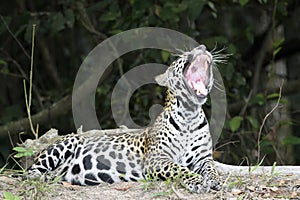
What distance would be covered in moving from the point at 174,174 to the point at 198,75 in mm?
826

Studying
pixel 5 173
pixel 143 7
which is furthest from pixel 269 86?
pixel 5 173

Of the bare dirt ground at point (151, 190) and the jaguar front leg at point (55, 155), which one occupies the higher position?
the jaguar front leg at point (55, 155)

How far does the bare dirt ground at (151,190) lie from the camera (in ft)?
17.6

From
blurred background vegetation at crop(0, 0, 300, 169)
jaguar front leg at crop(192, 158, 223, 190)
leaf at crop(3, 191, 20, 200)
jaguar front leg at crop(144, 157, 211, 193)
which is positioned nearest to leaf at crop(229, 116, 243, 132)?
blurred background vegetation at crop(0, 0, 300, 169)

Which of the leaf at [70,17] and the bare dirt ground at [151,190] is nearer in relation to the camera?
the bare dirt ground at [151,190]

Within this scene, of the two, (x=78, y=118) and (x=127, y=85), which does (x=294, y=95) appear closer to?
(x=127, y=85)

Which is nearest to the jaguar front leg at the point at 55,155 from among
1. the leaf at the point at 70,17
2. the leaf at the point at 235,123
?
the leaf at the point at 70,17

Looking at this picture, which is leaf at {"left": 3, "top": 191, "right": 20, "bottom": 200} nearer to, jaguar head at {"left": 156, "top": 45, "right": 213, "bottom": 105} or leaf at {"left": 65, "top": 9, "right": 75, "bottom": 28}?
jaguar head at {"left": 156, "top": 45, "right": 213, "bottom": 105}

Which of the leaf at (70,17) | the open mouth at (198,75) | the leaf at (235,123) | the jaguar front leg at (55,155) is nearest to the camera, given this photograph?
the open mouth at (198,75)

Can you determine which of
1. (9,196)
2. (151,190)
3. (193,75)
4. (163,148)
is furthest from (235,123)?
(9,196)

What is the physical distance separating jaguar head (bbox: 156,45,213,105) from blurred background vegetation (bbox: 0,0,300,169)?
187cm

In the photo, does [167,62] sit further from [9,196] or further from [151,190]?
[9,196]

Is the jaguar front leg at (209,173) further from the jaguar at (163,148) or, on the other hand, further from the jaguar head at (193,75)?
the jaguar head at (193,75)

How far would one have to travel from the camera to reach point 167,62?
894cm
